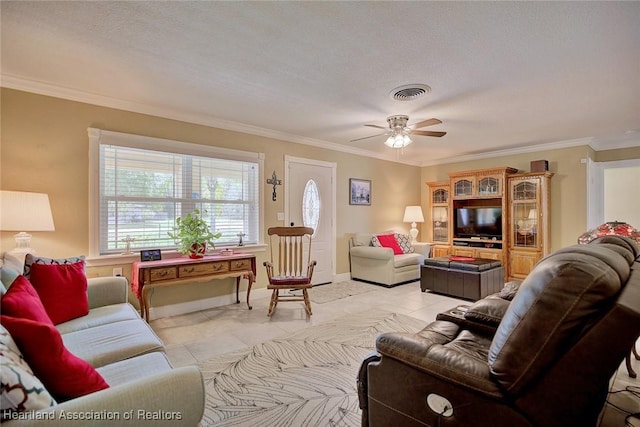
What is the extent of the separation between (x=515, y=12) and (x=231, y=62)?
2024 mm

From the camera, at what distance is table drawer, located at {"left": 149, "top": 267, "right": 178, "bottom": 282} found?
3105 millimetres

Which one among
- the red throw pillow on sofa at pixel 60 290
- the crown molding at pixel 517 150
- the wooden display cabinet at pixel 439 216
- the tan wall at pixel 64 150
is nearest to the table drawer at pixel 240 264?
the tan wall at pixel 64 150

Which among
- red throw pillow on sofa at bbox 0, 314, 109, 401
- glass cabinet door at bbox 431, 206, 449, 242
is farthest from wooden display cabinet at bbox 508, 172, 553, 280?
red throw pillow on sofa at bbox 0, 314, 109, 401

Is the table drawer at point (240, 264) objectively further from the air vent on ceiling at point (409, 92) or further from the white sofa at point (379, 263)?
the air vent on ceiling at point (409, 92)

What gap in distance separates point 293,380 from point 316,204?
10.5ft

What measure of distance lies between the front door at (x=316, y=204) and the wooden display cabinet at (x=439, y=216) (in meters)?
2.57

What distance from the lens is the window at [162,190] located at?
323cm

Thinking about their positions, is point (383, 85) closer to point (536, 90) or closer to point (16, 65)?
point (536, 90)

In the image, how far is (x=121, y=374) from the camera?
1.42m

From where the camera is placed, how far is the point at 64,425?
34.1 inches

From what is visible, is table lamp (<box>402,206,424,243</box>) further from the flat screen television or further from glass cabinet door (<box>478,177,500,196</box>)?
glass cabinet door (<box>478,177,500,196</box>)

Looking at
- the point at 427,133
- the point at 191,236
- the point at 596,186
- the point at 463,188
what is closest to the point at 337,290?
the point at 191,236

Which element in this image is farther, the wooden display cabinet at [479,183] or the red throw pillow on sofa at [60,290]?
the wooden display cabinet at [479,183]

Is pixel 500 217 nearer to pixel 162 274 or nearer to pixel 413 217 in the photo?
pixel 413 217
